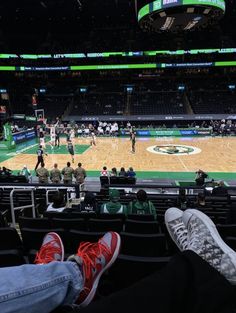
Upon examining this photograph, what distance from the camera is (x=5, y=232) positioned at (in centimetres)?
301

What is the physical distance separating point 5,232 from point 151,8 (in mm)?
13219

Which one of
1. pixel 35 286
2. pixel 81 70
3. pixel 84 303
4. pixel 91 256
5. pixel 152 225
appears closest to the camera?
pixel 35 286

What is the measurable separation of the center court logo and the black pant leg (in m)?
21.0

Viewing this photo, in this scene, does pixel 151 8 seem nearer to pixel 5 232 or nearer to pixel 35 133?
pixel 5 232

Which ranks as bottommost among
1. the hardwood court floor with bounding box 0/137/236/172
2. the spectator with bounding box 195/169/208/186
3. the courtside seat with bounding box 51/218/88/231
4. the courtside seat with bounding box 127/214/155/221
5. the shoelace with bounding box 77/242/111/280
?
the hardwood court floor with bounding box 0/137/236/172

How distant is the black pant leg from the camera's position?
51.6 inches

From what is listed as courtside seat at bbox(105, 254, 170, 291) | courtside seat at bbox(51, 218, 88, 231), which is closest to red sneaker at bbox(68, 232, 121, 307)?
courtside seat at bbox(105, 254, 170, 291)

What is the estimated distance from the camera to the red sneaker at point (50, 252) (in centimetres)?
210

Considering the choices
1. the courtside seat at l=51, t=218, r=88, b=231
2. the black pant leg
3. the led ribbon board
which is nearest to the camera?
the black pant leg

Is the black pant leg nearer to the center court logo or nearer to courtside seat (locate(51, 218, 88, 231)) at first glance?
courtside seat (locate(51, 218, 88, 231))

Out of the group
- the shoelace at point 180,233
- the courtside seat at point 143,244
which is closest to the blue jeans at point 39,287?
the shoelace at point 180,233

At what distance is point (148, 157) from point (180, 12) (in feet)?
33.9

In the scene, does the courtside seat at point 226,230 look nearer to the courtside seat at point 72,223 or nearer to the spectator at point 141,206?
the courtside seat at point 72,223

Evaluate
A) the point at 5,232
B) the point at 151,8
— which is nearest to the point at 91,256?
the point at 5,232
